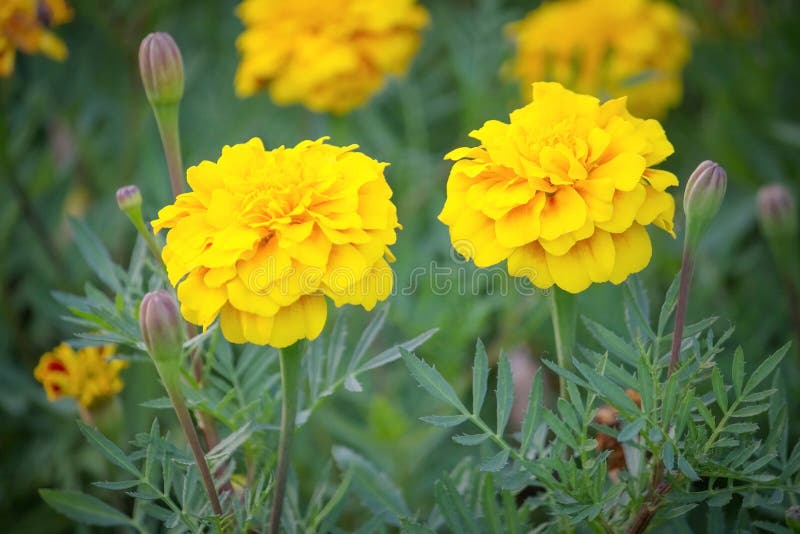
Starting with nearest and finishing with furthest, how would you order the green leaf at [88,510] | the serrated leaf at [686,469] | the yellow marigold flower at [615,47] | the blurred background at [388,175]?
1. the serrated leaf at [686,469]
2. the green leaf at [88,510]
3. the blurred background at [388,175]
4. the yellow marigold flower at [615,47]

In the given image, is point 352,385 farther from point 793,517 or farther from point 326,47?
point 326,47

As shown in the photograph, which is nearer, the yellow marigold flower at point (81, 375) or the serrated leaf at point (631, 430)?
the serrated leaf at point (631, 430)

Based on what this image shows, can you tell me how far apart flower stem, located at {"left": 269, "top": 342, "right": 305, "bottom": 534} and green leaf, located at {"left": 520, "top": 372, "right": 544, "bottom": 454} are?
4.5 inches

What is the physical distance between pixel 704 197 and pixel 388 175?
0.60 m

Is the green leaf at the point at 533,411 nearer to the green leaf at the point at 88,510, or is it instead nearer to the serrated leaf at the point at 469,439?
the serrated leaf at the point at 469,439

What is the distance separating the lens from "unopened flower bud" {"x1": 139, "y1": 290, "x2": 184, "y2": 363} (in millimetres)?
405

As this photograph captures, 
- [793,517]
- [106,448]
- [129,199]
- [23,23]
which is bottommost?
[793,517]

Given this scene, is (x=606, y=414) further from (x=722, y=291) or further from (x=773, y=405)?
(x=722, y=291)

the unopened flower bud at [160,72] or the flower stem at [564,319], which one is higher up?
the unopened flower bud at [160,72]

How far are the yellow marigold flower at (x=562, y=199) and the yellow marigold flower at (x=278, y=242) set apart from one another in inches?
1.9

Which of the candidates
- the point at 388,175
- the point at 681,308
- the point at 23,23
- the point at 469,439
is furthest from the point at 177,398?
the point at 388,175

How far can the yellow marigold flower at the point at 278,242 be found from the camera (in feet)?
1.34

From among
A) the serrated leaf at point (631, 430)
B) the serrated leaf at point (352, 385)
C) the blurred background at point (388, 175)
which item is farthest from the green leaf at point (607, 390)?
the blurred background at point (388, 175)

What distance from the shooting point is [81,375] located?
0.59 meters
